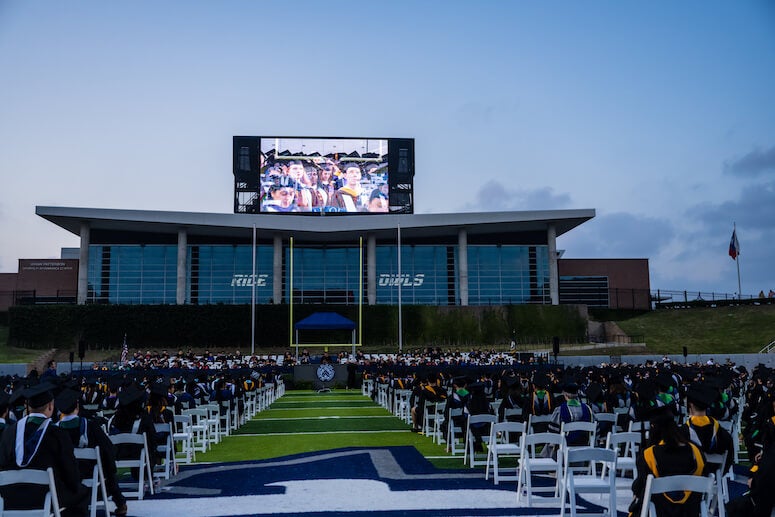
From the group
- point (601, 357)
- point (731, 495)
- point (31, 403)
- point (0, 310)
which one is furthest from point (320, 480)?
point (0, 310)

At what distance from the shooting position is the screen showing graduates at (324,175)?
5853cm

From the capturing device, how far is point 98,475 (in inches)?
308

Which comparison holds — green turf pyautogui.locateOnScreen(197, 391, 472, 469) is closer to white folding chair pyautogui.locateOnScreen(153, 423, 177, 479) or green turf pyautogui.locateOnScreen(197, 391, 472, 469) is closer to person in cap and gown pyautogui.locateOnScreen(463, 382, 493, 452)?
person in cap and gown pyautogui.locateOnScreen(463, 382, 493, 452)

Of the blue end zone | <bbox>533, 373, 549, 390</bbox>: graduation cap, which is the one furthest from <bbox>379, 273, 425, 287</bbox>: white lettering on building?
<bbox>533, 373, 549, 390</bbox>: graduation cap

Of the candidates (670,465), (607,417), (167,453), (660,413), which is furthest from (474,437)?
(670,465)

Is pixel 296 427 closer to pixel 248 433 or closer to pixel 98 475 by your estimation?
pixel 248 433

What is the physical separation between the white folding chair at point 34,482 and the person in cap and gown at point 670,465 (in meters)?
5.02

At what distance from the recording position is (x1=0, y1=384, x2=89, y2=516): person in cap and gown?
652cm

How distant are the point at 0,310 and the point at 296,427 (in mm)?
48640

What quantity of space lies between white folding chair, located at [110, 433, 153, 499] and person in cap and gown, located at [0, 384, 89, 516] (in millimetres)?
2080

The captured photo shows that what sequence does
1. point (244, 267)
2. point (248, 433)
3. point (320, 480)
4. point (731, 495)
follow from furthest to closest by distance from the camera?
point (244, 267), point (248, 433), point (320, 480), point (731, 495)

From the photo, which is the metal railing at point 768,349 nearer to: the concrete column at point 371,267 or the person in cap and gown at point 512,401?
the concrete column at point 371,267

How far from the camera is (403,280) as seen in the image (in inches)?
2263

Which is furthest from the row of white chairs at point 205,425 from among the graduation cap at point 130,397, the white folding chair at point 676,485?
the white folding chair at point 676,485
